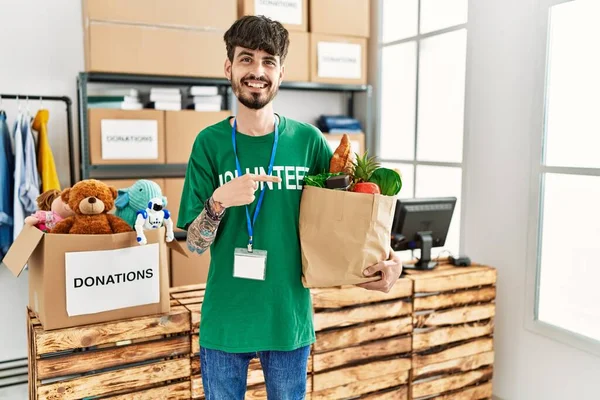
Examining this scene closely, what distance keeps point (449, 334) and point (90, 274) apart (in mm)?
1661

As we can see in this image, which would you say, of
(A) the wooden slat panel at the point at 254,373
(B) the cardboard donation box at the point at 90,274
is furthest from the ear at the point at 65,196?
(A) the wooden slat panel at the point at 254,373

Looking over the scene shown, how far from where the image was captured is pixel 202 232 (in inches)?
55.5

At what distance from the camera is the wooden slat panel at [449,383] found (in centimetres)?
257

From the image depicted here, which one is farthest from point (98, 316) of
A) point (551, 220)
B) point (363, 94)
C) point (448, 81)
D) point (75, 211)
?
point (363, 94)

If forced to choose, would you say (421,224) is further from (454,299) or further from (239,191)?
(239,191)

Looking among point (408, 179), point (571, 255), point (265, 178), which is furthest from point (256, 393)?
point (408, 179)

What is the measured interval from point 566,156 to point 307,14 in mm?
1899

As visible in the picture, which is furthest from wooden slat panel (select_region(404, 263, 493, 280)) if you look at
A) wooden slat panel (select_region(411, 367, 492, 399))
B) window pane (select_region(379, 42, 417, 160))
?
window pane (select_region(379, 42, 417, 160))

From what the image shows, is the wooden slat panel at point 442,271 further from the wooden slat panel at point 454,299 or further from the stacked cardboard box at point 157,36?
the stacked cardboard box at point 157,36

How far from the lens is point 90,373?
6.16 ft

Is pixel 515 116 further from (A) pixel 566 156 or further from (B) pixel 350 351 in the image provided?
(B) pixel 350 351

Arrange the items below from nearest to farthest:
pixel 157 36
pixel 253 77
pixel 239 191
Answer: pixel 239 191, pixel 253 77, pixel 157 36

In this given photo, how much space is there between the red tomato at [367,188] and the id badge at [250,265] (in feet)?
0.99

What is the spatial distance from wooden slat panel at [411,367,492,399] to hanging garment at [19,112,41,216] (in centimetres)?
217
